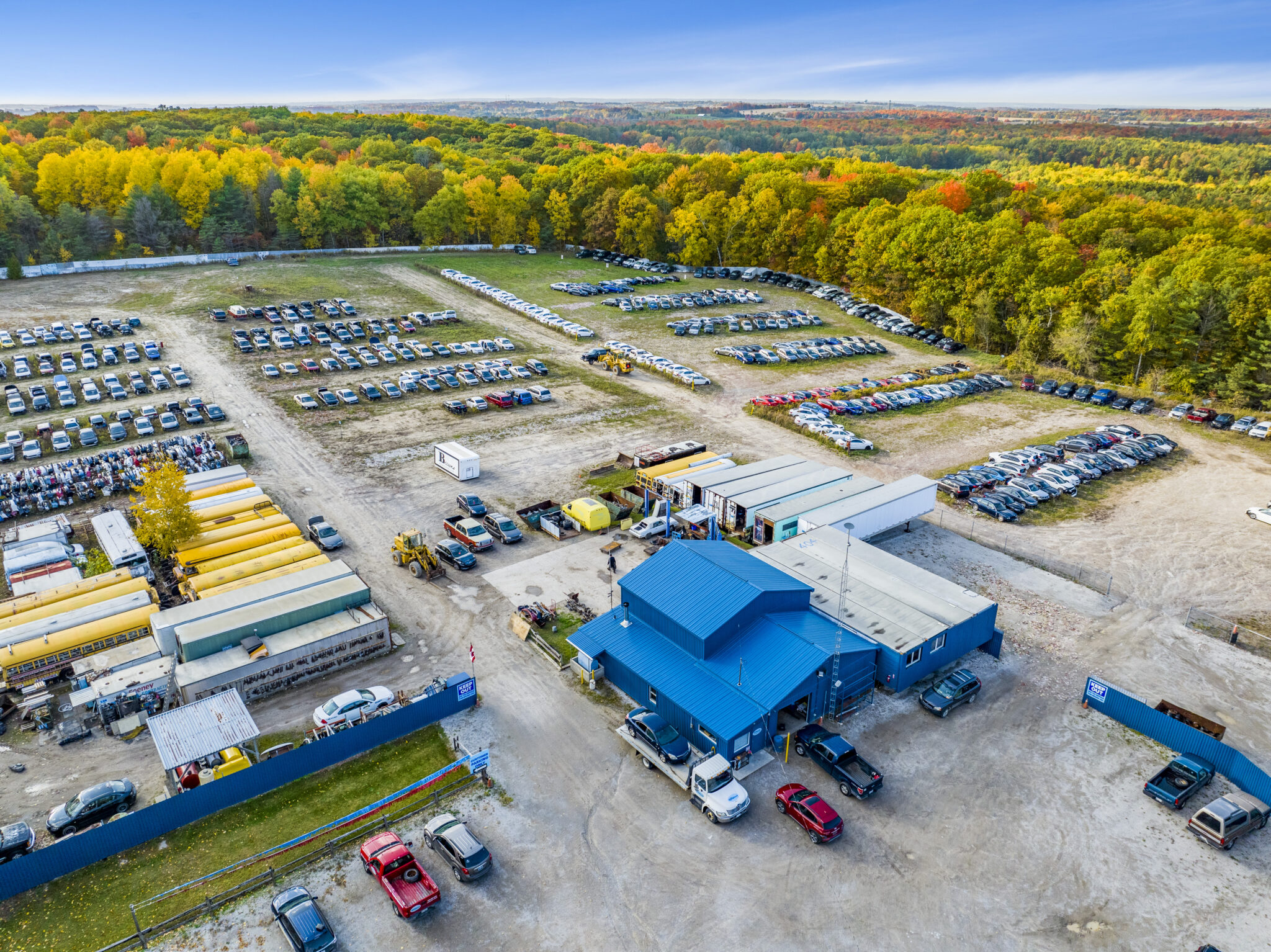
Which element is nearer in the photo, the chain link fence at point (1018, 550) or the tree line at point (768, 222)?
the chain link fence at point (1018, 550)

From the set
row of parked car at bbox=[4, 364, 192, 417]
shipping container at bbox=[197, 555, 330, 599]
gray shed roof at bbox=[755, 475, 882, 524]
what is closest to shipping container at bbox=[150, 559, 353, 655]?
shipping container at bbox=[197, 555, 330, 599]

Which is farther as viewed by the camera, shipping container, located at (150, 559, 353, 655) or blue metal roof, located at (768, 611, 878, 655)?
shipping container, located at (150, 559, 353, 655)

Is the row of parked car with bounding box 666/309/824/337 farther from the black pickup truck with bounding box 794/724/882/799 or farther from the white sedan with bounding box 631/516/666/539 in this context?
the black pickup truck with bounding box 794/724/882/799

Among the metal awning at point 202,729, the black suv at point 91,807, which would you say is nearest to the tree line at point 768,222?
the metal awning at point 202,729

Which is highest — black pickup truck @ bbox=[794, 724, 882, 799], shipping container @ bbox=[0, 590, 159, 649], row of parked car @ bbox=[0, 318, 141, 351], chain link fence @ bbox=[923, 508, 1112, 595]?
row of parked car @ bbox=[0, 318, 141, 351]

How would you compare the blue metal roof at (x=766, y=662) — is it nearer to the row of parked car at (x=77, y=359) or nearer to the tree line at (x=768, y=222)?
the tree line at (x=768, y=222)

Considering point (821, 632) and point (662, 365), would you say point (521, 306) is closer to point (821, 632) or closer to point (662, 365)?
point (662, 365)

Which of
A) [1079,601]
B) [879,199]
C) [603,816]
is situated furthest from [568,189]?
[603,816]
